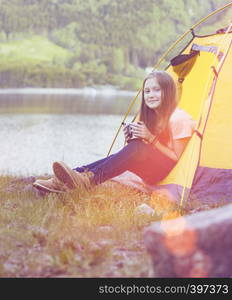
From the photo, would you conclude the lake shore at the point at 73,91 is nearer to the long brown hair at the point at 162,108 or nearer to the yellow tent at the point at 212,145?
the yellow tent at the point at 212,145

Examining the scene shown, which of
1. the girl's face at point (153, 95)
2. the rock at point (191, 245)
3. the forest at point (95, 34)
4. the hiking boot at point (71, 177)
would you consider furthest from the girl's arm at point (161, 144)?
the forest at point (95, 34)

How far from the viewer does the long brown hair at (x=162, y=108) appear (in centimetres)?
559

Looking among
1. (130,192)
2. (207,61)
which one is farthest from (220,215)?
(207,61)

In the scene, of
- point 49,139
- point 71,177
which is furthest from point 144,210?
point 49,139

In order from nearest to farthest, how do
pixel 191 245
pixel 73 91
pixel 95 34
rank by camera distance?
1. pixel 191 245
2. pixel 73 91
3. pixel 95 34

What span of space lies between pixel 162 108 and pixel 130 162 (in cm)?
71

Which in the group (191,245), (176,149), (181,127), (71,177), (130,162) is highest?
(181,127)

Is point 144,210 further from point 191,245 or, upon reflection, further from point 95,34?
point 95,34

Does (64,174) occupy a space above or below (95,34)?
above

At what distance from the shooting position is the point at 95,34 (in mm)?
86562

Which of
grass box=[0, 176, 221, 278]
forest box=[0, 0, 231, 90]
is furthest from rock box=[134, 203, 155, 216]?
forest box=[0, 0, 231, 90]

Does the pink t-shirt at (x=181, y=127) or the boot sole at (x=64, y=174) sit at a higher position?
the pink t-shirt at (x=181, y=127)

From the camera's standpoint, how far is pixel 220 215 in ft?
9.82

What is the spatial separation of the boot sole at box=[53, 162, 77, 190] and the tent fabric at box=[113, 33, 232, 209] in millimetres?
882
